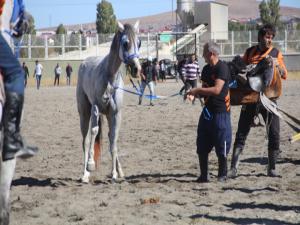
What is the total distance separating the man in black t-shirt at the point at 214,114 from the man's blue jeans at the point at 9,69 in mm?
3902

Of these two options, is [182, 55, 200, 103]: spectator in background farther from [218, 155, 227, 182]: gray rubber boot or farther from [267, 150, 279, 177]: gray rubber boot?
[218, 155, 227, 182]: gray rubber boot

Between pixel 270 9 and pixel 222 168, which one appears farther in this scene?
pixel 270 9

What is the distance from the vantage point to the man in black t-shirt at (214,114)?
8.42 meters

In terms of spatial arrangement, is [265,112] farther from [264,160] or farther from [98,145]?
[98,145]

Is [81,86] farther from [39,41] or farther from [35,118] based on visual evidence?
[39,41]

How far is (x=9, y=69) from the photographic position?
468cm

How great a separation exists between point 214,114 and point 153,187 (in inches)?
51.7

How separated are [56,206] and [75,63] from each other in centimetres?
4394

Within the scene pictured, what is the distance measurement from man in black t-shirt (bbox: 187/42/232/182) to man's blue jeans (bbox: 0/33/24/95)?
154 inches

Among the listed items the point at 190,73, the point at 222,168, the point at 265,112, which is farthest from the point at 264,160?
the point at 190,73

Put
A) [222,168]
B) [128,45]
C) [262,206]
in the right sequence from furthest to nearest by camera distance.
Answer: [128,45]
[222,168]
[262,206]

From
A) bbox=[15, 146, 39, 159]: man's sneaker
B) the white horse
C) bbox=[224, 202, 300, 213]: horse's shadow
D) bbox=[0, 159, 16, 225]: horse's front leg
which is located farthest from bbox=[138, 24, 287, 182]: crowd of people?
bbox=[15, 146, 39, 159]: man's sneaker

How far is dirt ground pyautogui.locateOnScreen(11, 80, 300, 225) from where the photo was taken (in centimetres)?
669

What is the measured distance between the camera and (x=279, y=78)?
8883mm
